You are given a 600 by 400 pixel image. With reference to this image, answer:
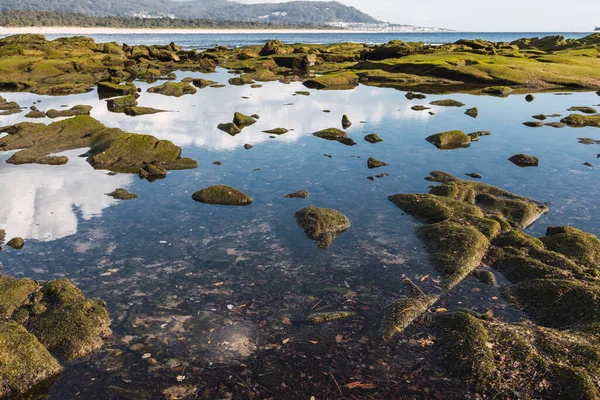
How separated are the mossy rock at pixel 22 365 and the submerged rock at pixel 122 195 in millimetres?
11480

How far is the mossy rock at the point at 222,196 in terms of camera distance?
836 inches

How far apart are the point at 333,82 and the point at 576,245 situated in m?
53.2

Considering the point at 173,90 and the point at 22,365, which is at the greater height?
the point at 22,365

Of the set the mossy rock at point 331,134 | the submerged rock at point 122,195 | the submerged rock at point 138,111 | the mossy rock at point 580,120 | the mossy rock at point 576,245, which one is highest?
the mossy rock at point 576,245

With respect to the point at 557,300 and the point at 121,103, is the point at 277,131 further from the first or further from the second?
the point at 557,300

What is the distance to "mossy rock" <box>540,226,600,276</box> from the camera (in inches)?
608

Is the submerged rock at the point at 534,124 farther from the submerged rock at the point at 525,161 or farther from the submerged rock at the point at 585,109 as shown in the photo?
the submerged rock at the point at 525,161

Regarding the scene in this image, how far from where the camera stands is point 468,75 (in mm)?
67312

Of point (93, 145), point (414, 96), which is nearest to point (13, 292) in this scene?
point (93, 145)

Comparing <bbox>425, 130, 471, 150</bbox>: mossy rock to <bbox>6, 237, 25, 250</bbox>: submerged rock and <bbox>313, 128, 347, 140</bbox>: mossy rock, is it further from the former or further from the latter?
<bbox>6, 237, 25, 250</bbox>: submerged rock

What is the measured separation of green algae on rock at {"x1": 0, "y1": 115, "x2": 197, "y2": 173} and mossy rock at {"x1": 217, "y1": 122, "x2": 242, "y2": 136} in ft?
24.0

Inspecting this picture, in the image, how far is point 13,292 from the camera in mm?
12859

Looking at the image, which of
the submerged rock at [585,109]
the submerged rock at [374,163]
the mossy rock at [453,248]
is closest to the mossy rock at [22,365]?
the mossy rock at [453,248]

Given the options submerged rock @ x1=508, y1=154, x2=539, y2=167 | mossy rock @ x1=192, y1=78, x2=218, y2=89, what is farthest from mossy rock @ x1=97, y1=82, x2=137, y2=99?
submerged rock @ x1=508, y1=154, x2=539, y2=167
